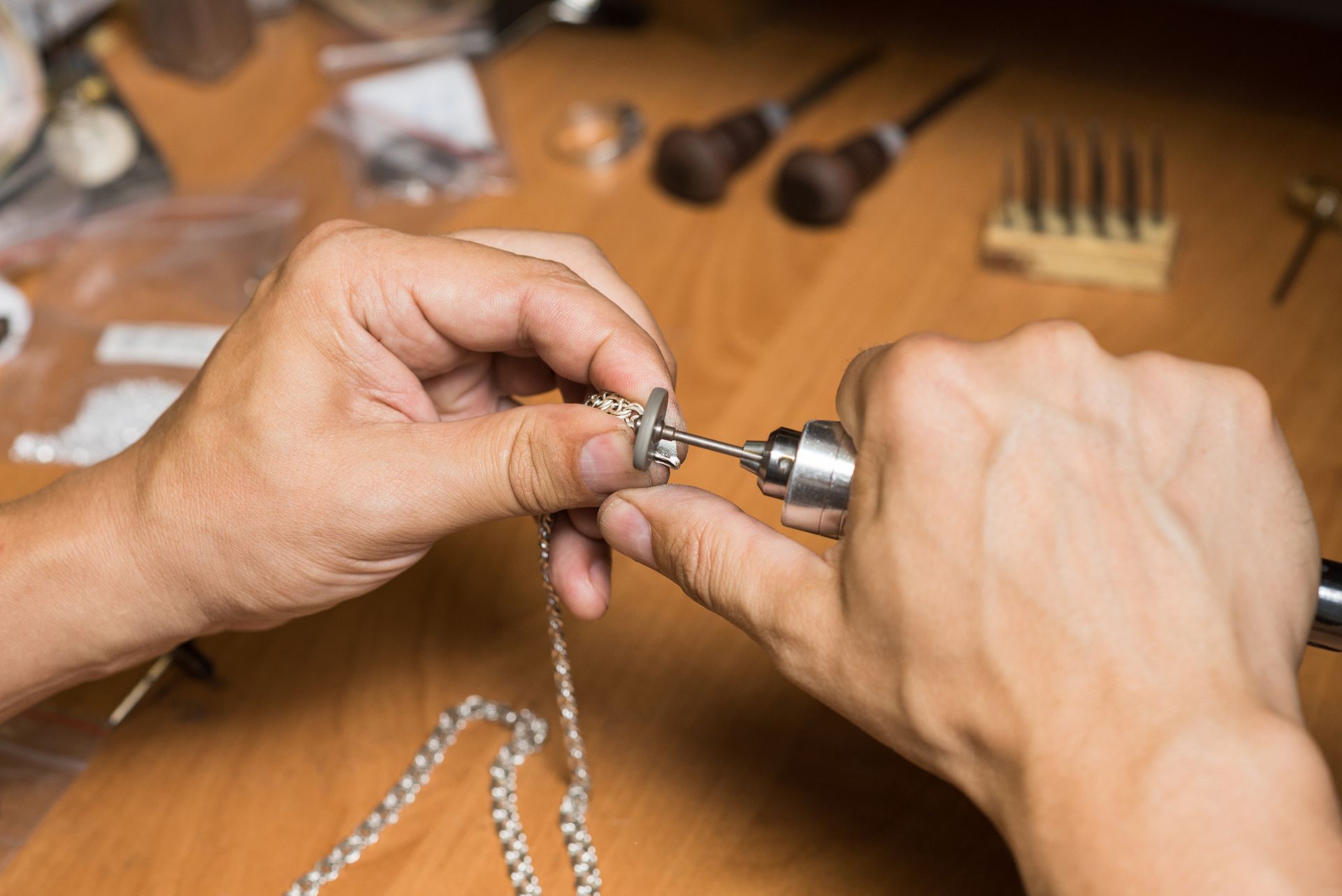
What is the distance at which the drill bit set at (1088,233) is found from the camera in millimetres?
1094

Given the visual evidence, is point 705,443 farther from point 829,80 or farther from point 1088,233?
point 829,80

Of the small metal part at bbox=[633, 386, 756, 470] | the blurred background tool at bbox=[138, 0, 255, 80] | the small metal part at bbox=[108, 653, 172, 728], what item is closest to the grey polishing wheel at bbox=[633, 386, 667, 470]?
the small metal part at bbox=[633, 386, 756, 470]

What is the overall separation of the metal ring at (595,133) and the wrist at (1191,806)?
882mm

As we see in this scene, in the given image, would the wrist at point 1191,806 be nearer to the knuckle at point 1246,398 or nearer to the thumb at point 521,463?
the knuckle at point 1246,398

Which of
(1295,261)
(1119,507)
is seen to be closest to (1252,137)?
(1295,261)

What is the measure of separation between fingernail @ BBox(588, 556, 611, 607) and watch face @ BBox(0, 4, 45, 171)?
→ 31.1 inches

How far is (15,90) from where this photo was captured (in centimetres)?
112

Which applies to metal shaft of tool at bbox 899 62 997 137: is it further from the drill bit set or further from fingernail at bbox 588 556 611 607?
fingernail at bbox 588 556 611 607

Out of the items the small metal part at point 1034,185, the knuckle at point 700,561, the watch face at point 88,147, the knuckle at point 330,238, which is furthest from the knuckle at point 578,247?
the watch face at point 88,147

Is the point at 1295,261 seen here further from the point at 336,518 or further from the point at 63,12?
the point at 63,12

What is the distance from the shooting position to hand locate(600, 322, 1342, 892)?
0.50 m

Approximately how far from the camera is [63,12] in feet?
4.39

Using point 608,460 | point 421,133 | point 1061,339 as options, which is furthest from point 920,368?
point 421,133

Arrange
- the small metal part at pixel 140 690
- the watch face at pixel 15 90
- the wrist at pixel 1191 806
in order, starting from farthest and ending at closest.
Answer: the watch face at pixel 15 90 < the small metal part at pixel 140 690 < the wrist at pixel 1191 806
